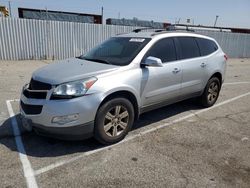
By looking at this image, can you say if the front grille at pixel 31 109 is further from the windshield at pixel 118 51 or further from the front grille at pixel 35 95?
the windshield at pixel 118 51

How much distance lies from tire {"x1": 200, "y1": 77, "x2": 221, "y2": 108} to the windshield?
216 cm

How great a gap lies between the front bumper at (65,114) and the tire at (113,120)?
0.13m

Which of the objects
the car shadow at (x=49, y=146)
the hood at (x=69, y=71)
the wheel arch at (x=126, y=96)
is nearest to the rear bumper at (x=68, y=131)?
the car shadow at (x=49, y=146)

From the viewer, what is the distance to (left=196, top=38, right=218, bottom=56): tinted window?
563 cm

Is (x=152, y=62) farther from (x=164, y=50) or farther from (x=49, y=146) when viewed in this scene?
(x=49, y=146)

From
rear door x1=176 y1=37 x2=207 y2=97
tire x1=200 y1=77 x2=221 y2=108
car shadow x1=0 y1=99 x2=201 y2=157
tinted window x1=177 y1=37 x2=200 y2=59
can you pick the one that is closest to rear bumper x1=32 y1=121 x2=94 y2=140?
car shadow x1=0 y1=99 x2=201 y2=157

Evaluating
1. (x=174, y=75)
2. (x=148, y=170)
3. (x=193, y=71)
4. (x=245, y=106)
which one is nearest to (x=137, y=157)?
(x=148, y=170)

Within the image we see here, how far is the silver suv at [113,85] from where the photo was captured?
11.2ft

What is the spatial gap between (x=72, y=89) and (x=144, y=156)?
1404 millimetres

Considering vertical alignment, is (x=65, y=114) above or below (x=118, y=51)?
below

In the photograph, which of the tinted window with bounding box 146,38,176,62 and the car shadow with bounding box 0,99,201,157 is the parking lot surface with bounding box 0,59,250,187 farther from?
the tinted window with bounding box 146,38,176,62

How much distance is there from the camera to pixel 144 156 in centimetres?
359

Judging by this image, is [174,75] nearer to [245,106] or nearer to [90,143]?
[90,143]

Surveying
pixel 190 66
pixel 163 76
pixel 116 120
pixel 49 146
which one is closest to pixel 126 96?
pixel 116 120
